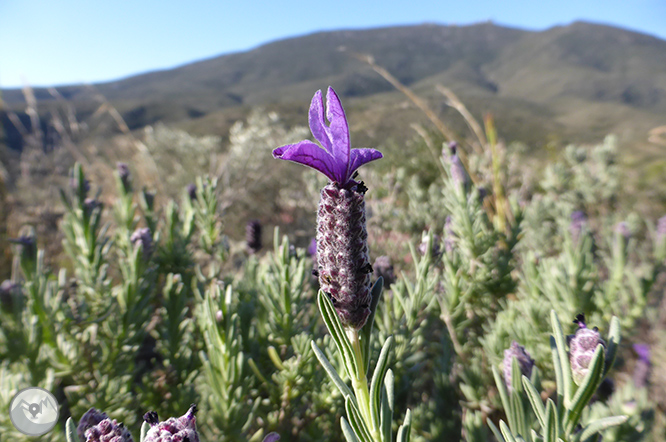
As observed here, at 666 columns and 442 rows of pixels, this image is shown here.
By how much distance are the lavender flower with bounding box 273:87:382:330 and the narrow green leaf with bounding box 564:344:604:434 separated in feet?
1.11

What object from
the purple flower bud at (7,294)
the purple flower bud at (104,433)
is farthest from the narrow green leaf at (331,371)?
the purple flower bud at (7,294)

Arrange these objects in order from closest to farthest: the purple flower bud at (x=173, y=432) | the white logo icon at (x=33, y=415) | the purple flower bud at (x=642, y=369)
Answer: the purple flower bud at (x=173, y=432)
the white logo icon at (x=33, y=415)
the purple flower bud at (x=642, y=369)

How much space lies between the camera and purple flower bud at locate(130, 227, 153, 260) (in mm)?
1425

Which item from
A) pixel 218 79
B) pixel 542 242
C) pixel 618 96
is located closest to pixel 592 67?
pixel 618 96

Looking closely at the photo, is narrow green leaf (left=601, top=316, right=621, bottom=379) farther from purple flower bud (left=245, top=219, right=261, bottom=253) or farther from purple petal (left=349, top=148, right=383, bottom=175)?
purple flower bud (left=245, top=219, right=261, bottom=253)

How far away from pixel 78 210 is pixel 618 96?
69.3 meters

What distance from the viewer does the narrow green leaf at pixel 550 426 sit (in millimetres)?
590

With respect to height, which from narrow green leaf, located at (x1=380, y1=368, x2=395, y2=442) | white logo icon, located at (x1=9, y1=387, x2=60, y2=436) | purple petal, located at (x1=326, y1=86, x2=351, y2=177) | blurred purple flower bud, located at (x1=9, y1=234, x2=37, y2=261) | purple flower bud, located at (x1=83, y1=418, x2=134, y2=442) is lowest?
white logo icon, located at (x1=9, y1=387, x2=60, y2=436)

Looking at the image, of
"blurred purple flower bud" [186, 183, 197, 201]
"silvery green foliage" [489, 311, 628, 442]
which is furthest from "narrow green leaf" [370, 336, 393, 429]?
"blurred purple flower bud" [186, 183, 197, 201]

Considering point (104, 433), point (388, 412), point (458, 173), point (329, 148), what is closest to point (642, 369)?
point (458, 173)

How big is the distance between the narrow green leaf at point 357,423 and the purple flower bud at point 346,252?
12 cm

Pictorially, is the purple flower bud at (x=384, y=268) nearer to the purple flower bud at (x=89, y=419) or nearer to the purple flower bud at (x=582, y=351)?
the purple flower bud at (x=582, y=351)

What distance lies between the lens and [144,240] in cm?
144

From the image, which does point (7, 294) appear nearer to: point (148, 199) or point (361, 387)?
point (148, 199)
